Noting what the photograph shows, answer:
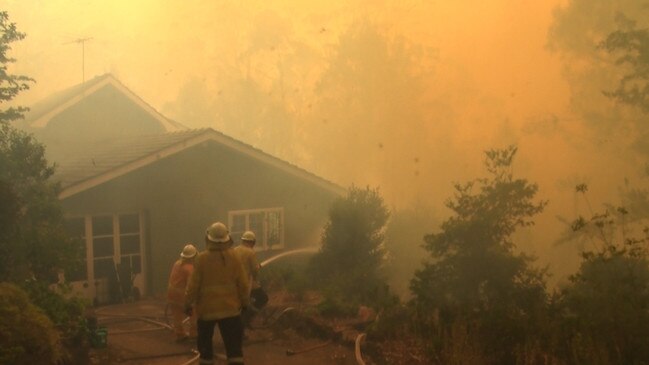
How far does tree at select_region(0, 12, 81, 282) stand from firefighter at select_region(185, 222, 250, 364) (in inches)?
175

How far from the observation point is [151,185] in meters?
16.9

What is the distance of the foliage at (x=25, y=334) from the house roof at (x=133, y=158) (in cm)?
725

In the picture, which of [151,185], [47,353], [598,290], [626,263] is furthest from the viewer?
[151,185]

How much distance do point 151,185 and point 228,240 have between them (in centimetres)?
1010

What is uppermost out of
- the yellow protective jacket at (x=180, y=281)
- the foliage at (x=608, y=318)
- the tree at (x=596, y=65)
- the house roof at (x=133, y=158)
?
the tree at (x=596, y=65)

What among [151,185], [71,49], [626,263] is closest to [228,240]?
[626,263]

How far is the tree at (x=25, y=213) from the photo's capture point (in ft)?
34.7

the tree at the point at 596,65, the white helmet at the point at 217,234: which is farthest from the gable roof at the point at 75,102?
the tree at the point at 596,65

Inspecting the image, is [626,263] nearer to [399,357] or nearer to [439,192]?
[399,357]

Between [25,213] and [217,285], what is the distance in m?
6.67

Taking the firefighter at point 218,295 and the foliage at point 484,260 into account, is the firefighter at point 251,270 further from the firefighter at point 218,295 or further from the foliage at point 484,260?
the foliage at point 484,260

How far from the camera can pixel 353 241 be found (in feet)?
53.2

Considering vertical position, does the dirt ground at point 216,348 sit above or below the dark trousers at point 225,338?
below

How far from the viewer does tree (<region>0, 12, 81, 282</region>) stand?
34.7 feet
